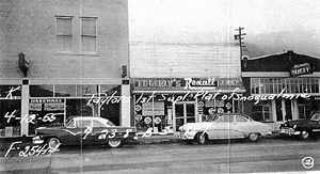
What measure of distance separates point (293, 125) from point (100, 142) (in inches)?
152

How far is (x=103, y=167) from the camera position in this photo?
7.09m

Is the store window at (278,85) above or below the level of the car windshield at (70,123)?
above

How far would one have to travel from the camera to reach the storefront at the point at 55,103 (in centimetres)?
685

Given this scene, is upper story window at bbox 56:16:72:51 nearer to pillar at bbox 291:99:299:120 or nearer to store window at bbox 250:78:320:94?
store window at bbox 250:78:320:94

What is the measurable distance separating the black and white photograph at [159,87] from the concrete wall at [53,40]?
0.02 meters

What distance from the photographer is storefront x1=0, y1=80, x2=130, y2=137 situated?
22.5ft

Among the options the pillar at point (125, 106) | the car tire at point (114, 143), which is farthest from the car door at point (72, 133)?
the pillar at point (125, 106)

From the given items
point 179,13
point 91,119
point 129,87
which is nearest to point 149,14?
point 179,13

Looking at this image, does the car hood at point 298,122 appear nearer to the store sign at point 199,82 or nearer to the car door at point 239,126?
the car door at point 239,126

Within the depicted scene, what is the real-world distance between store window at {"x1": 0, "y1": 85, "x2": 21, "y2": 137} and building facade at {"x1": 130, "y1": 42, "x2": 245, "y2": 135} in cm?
208

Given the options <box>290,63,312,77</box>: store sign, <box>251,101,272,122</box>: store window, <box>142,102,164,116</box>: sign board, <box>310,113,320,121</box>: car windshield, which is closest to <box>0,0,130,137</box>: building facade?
<box>142,102,164,116</box>: sign board

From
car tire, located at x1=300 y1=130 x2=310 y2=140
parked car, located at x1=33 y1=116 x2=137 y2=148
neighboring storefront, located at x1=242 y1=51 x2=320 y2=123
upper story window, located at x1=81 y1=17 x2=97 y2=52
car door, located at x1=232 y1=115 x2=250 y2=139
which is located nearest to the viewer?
parked car, located at x1=33 y1=116 x2=137 y2=148

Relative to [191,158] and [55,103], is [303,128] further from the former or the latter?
[55,103]

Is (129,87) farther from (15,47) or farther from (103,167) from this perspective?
(15,47)
